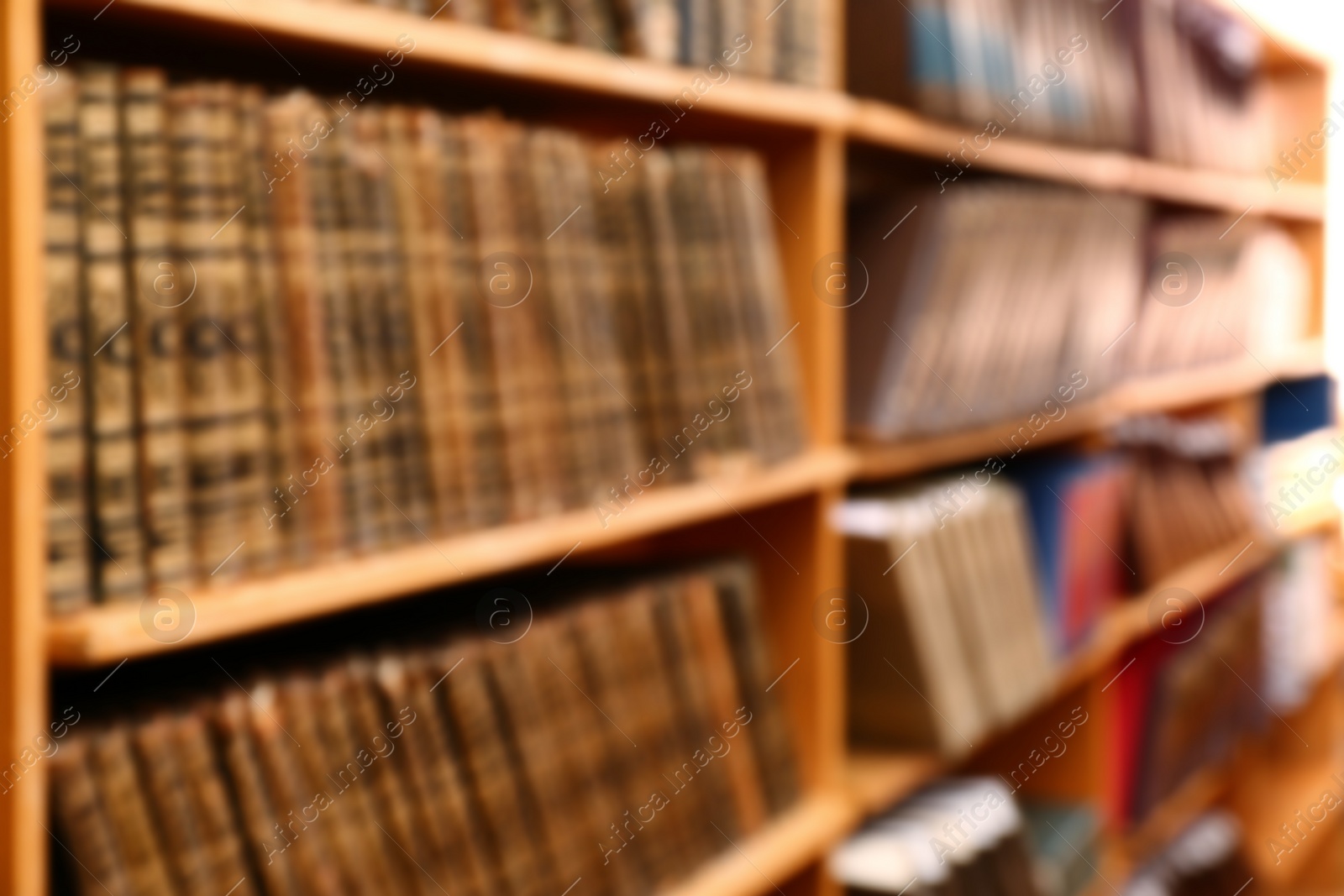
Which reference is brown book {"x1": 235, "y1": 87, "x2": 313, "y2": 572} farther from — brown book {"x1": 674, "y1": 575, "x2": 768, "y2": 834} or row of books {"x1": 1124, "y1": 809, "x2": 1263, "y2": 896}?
row of books {"x1": 1124, "y1": 809, "x2": 1263, "y2": 896}

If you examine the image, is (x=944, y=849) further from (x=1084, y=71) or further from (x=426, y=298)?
(x=1084, y=71)

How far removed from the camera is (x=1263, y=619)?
2.84m

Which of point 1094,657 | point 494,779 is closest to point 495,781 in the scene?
point 494,779

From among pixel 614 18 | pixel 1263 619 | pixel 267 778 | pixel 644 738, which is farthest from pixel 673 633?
pixel 1263 619

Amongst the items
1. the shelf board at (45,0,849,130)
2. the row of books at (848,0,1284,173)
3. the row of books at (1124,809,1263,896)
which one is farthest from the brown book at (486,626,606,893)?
the row of books at (1124,809,1263,896)

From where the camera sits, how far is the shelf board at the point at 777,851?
116cm

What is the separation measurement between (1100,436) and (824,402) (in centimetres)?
90

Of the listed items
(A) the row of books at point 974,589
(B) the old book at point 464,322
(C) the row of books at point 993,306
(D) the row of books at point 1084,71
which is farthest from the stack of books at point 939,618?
(B) the old book at point 464,322

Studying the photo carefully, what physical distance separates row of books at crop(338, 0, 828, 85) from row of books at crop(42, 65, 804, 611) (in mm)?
84

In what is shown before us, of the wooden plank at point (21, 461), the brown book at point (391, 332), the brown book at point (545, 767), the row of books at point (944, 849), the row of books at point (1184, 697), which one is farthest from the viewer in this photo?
the row of books at point (1184, 697)

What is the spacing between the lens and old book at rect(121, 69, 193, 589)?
0.72 metres

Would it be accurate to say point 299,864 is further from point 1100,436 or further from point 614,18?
point 1100,436

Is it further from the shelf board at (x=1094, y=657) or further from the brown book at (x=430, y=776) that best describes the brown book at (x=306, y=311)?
the shelf board at (x=1094, y=657)

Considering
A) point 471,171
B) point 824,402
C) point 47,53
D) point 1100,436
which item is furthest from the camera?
point 1100,436
